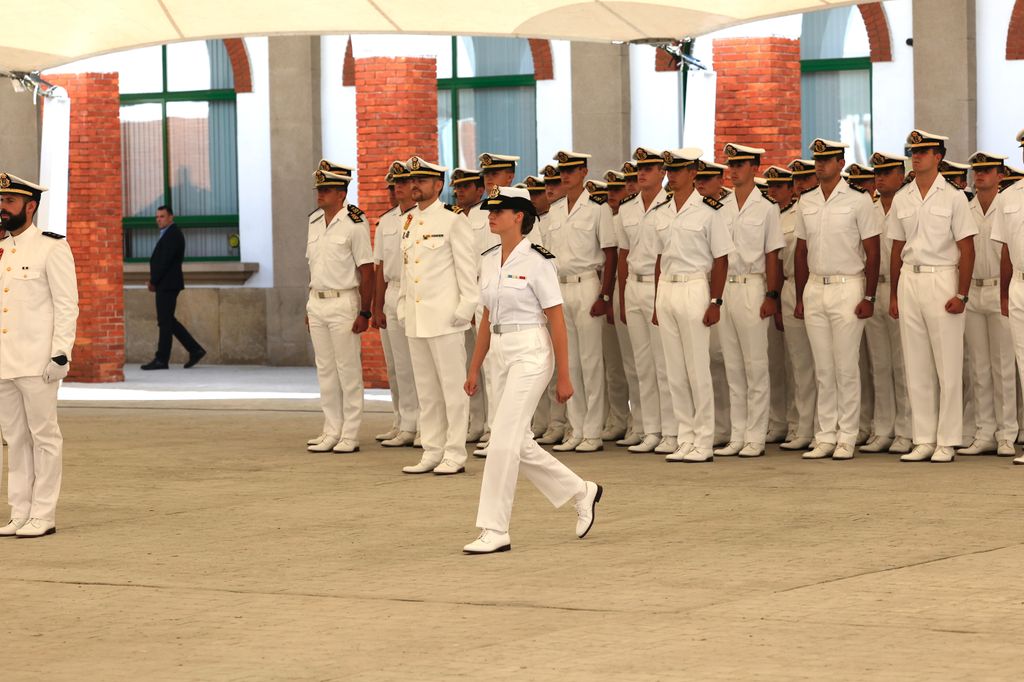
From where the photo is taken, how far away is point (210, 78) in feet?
73.8

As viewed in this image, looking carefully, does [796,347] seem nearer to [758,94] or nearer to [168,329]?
[758,94]

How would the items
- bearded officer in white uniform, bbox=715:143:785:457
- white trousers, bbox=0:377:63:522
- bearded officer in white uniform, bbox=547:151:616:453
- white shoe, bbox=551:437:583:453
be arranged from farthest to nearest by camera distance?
white shoe, bbox=551:437:583:453
bearded officer in white uniform, bbox=547:151:616:453
bearded officer in white uniform, bbox=715:143:785:457
white trousers, bbox=0:377:63:522

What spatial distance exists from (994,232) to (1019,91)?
7711 millimetres

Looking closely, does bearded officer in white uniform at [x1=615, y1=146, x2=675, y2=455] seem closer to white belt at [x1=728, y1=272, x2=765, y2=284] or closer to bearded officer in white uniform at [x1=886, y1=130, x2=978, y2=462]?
white belt at [x1=728, y1=272, x2=765, y2=284]

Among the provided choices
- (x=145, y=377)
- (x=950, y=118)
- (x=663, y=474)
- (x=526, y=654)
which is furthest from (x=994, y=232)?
(x=145, y=377)

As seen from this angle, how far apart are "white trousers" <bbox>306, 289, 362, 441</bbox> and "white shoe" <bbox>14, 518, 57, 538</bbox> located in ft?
A: 12.3

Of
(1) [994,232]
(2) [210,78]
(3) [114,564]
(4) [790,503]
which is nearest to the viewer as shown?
(3) [114,564]

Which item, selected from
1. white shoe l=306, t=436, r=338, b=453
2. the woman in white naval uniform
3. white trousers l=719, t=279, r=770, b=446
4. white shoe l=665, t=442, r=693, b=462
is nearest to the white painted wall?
white trousers l=719, t=279, r=770, b=446

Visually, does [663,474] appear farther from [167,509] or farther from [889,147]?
[889,147]

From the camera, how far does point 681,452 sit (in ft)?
39.4

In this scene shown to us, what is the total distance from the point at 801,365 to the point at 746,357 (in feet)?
2.09

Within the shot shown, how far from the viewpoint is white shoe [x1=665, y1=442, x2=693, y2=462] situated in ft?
39.2

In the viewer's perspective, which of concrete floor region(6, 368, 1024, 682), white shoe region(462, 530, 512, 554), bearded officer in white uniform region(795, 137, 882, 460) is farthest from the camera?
bearded officer in white uniform region(795, 137, 882, 460)

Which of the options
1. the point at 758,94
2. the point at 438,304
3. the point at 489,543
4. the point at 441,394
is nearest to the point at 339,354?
the point at 441,394
